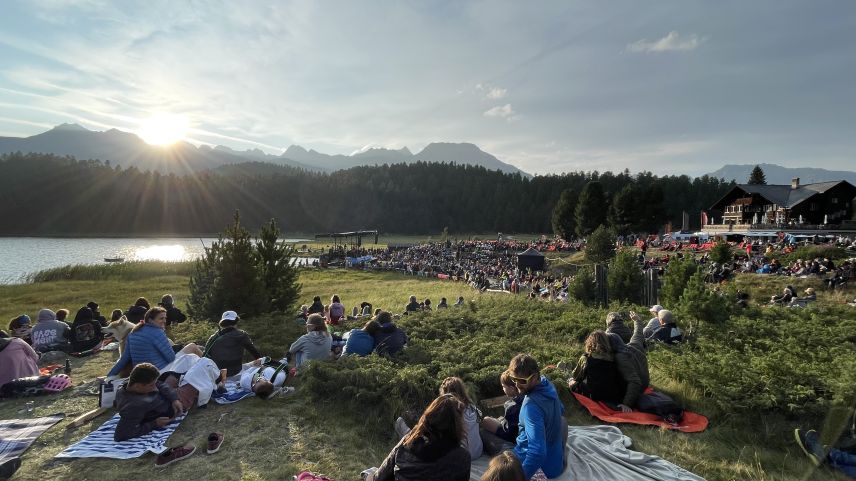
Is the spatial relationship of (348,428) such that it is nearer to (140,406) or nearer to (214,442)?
→ (214,442)

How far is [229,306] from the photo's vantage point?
491 inches

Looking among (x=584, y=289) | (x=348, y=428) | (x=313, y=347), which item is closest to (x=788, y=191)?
(x=584, y=289)

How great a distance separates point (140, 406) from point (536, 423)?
16.0 ft

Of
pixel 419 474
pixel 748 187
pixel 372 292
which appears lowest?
pixel 372 292

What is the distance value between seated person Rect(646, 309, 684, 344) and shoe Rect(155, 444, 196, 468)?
8476 mm

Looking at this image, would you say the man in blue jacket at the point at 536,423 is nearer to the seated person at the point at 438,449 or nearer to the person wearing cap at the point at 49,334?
the seated person at the point at 438,449

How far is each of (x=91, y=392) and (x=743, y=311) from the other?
14346mm

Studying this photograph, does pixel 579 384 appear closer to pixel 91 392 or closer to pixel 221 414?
pixel 221 414

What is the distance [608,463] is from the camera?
190 inches

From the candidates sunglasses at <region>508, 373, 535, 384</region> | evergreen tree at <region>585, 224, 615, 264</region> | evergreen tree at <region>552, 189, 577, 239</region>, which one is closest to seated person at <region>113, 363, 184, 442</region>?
sunglasses at <region>508, 373, 535, 384</region>

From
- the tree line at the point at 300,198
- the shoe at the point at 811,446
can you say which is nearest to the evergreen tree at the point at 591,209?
the tree line at the point at 300,198

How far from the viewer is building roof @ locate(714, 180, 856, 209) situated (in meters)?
40.5

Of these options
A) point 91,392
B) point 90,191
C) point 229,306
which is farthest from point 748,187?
point 90,191

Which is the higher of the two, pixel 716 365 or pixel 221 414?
pixel 716 365
